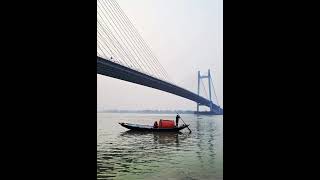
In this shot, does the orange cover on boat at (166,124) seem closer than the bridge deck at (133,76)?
No

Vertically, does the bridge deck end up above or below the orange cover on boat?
above

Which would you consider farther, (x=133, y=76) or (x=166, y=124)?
(x=166, y=124)

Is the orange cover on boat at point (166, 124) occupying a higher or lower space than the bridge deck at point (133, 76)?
lower

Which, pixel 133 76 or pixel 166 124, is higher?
pixel 133 76

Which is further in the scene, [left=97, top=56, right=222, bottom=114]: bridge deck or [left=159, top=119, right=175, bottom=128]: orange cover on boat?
[left=159, top=119, right=175, bottom=128]: orange cover on boat
